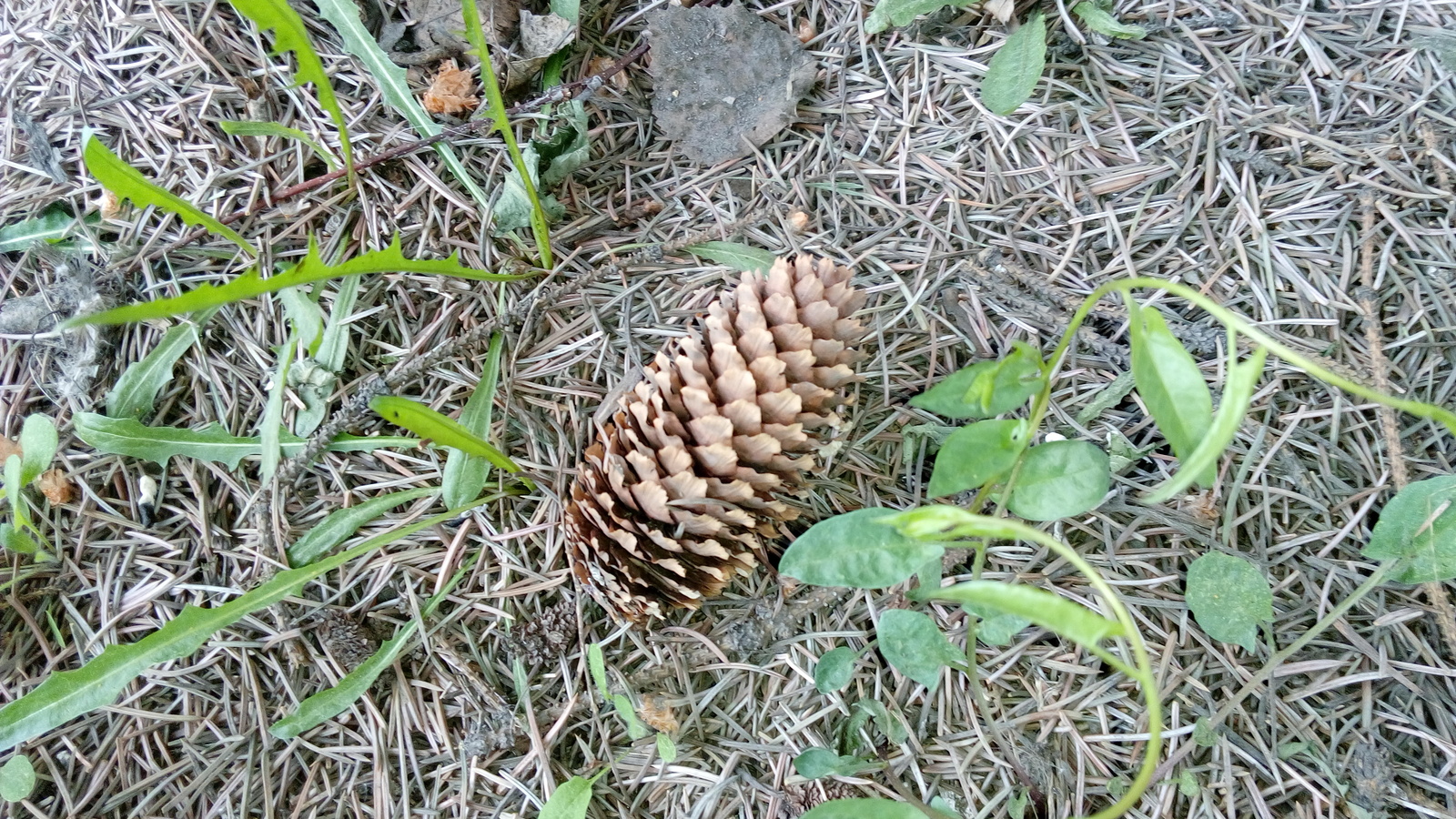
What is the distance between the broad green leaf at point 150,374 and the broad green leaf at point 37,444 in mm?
86

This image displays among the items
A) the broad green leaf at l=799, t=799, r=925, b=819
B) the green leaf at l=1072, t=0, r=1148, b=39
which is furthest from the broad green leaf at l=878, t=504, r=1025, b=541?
the green leaf at l=1072, t=0, r=1148, b=39

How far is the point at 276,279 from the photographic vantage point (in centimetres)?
101

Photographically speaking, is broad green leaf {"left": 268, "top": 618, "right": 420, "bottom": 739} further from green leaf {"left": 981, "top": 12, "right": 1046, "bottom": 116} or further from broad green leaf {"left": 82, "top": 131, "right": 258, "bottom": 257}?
green leaf {"left": 981, "top": 12, "right": 1046, "bottom": 116}

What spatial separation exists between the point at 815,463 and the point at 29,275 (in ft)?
4.49

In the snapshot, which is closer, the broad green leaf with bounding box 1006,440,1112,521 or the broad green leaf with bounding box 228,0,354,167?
the broad green leaf with bounding box 1006,440,1112,521

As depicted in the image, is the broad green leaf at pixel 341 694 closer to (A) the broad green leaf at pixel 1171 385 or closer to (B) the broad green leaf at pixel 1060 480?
(B) the broad green leaf at pixel 1060 480

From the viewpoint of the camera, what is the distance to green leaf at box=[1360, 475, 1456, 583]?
116 cm

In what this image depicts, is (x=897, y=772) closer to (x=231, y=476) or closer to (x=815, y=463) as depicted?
(x=815, y=463)

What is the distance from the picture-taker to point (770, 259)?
1394 mm

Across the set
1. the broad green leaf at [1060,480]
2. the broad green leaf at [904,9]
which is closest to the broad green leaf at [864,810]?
the broad green leaf at [1060,480]

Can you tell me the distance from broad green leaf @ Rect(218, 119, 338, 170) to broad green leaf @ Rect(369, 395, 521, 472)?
1.53ft

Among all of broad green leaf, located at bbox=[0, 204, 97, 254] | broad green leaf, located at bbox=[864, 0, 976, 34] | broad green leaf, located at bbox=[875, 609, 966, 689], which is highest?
broad green leaf, located at bbox=[864, 0, 976, 34]

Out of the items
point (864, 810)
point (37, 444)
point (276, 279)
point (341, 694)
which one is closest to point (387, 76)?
point (276, 279)

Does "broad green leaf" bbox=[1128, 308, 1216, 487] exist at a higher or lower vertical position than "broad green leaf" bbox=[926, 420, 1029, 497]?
higher
